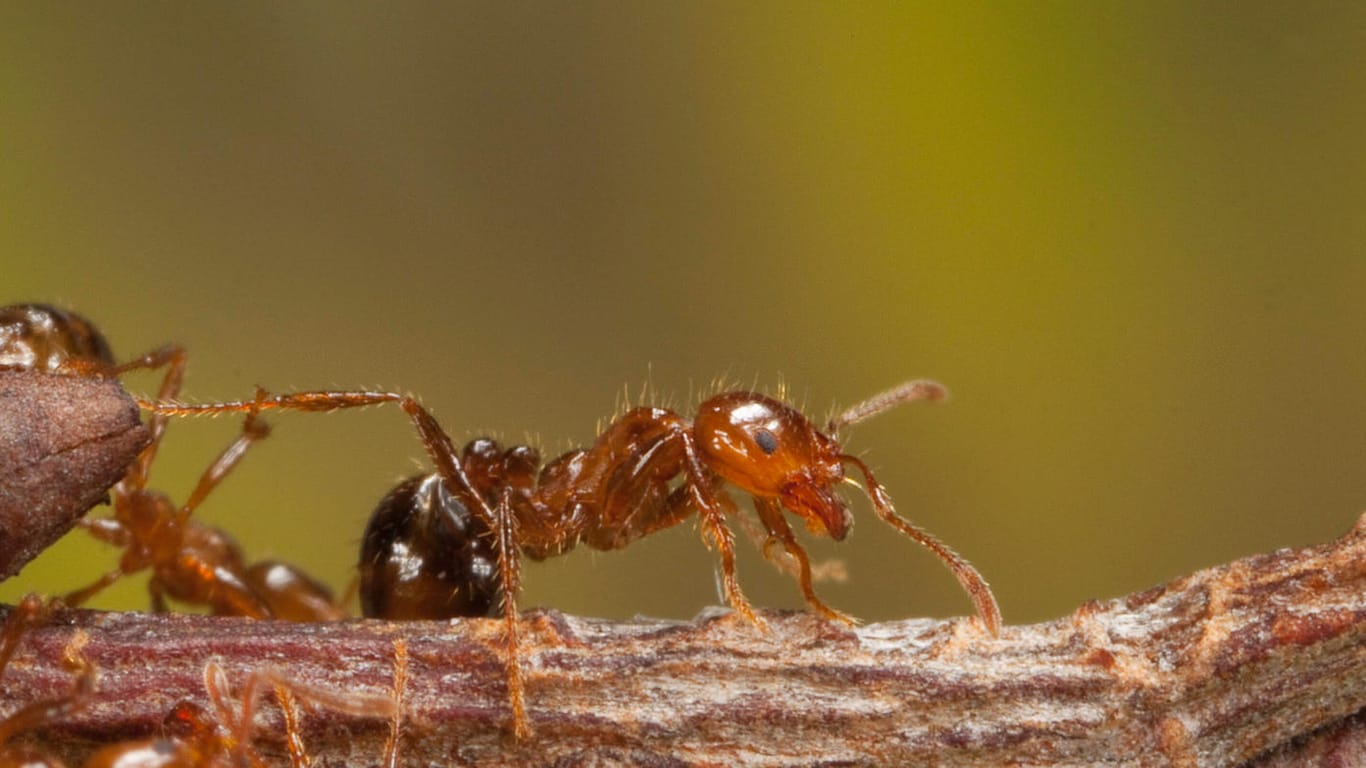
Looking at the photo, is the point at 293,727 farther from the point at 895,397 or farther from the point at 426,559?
the point at 895,397

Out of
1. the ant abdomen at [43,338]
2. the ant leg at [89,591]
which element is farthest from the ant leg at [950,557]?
the ant leg at [89,591]

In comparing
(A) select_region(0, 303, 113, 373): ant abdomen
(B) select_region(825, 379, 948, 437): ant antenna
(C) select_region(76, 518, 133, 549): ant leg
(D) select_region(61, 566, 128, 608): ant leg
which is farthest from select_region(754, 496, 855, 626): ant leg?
(C) select_region(76, 518, 133, 549): ant leg

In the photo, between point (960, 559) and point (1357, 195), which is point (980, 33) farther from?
point (960, 559)

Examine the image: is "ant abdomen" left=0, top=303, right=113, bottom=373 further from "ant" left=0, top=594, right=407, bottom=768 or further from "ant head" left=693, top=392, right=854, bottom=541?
"ant head" left=693, top=392, right=854, bottom=541

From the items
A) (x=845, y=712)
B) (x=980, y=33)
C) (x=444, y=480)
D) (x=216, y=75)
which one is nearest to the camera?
(x=845, y=712)

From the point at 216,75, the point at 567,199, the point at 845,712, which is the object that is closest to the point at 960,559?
the point at 845,712

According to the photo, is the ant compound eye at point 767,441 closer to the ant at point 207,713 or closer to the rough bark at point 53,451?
the ant at point 207,713

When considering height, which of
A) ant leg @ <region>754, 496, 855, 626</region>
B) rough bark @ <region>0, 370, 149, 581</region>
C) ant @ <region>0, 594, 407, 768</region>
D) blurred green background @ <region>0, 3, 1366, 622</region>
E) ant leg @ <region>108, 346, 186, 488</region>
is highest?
blurred green background @ <region>0, 3, 1366, 622</region>
